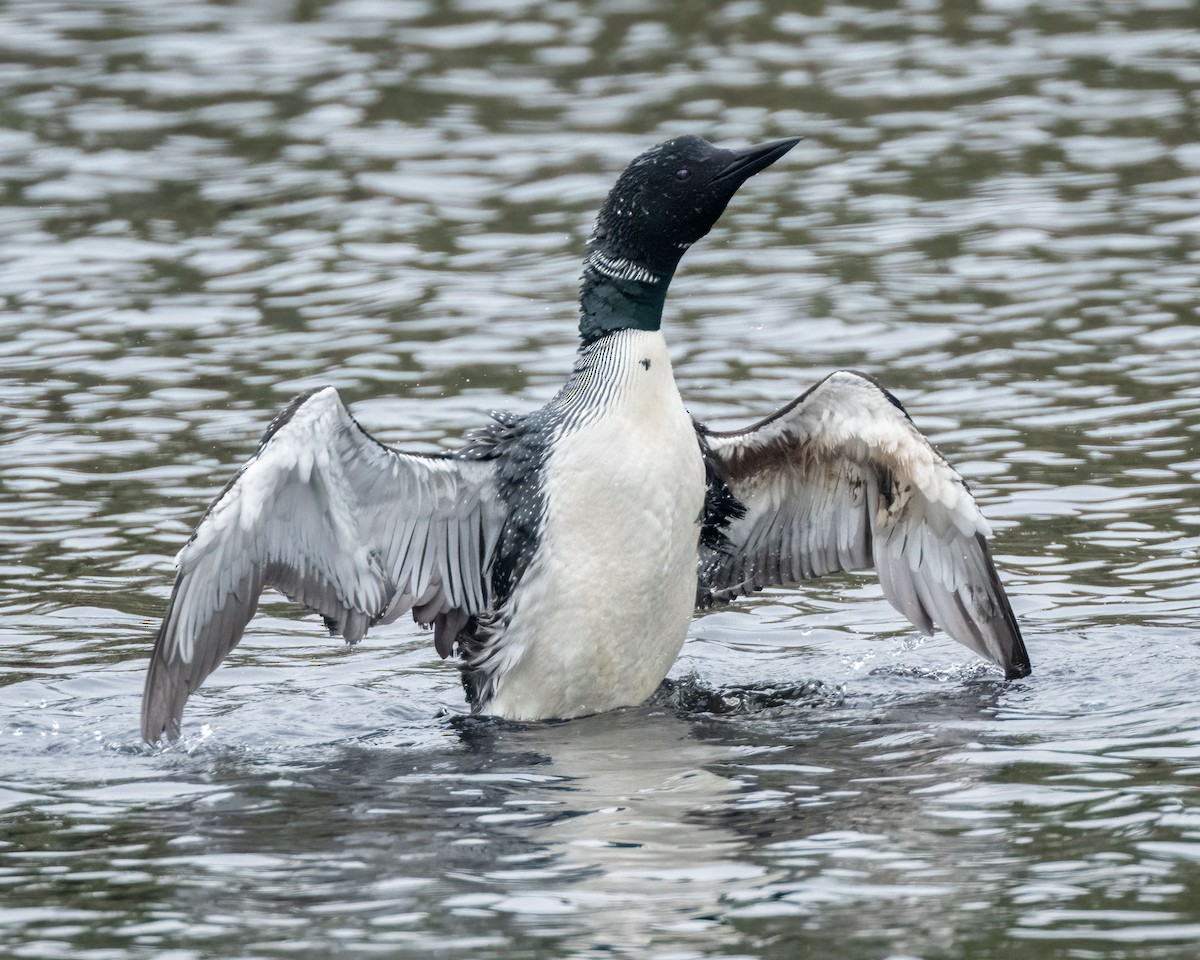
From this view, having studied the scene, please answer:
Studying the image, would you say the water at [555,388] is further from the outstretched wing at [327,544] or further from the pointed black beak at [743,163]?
the pointed black beak at [743,163]

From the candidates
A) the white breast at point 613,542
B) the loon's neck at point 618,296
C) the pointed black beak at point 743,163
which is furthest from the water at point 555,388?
the pointed black beak at point 743,163

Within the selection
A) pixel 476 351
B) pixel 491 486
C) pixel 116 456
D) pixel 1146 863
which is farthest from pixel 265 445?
pixel 476 351

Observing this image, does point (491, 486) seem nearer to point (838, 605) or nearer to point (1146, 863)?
point (838, 605)

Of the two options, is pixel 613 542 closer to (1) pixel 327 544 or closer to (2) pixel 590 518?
(2) pixel 590 518

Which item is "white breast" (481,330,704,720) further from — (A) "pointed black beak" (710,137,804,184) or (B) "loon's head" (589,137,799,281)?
(A) "pointed black beak" (710,137,804,184)

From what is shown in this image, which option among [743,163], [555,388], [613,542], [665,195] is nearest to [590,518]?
[613,542]

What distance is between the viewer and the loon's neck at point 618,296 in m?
8.08

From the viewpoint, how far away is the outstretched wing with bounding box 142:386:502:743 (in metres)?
7.34

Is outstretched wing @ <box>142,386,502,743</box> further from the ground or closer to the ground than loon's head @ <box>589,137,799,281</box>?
closer to the ground

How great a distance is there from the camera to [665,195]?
8.10 m

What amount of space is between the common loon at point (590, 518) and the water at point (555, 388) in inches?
12.4

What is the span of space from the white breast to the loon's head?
14.1 inches

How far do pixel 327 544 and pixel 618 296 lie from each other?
152 cm

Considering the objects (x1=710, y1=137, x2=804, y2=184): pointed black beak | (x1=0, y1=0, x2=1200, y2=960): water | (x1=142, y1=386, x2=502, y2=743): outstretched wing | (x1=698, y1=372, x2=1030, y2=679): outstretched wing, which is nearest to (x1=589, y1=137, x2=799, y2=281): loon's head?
(x1=710, y1=137, x2=804, y2=184): pointed black beak
